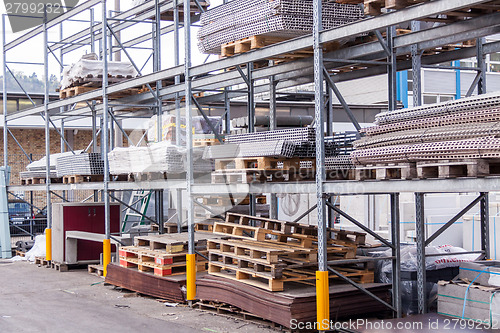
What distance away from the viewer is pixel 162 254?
1141 cm

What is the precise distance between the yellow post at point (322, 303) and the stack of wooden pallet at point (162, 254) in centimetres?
357

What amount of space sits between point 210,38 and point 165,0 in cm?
437

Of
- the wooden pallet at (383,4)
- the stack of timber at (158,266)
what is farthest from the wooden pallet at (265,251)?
the wooden pallet at (383,4)

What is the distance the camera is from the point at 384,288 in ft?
29.0

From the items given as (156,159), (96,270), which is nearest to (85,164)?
(96,270)

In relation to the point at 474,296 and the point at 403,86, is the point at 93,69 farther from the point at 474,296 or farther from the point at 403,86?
the point at 403,86

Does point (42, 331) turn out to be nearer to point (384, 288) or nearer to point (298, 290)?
point (298, 290)

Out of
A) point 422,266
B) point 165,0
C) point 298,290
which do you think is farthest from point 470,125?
point 165,0

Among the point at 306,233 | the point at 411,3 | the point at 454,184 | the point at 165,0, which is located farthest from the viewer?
the point at 165,0

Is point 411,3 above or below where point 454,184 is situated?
above

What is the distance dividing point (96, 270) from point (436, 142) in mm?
10501

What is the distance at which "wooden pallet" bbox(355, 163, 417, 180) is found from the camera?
7.07 metres

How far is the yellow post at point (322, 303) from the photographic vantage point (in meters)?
7.79

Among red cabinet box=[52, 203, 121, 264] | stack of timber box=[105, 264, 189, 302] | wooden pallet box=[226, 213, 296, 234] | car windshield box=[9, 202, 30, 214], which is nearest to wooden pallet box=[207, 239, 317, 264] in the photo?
wooden pallet box=[226, 213, 296, 234]
